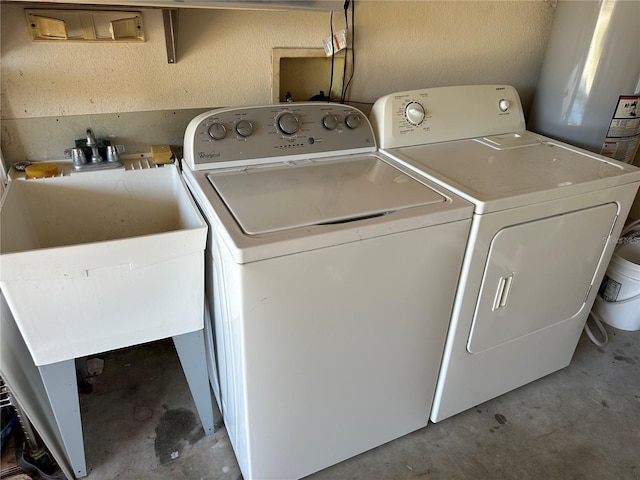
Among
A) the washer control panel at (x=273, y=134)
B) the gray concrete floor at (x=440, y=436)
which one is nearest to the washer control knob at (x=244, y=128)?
the washer control panel at (x=273, y=134)

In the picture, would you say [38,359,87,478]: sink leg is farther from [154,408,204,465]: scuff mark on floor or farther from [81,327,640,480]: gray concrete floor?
[154,408,204,465]: scuff mark on floor

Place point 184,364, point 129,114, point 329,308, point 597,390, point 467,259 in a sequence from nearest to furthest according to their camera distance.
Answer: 1. point 329,308
2. point 467,259
3. point 184,364
4. point 129,114
5. point 597,390

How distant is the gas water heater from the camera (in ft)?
5.64

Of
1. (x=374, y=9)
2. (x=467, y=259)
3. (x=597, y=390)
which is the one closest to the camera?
(x=467, y=259)

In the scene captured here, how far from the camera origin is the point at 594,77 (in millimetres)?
1804

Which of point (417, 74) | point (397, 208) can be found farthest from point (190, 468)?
point (417, 74)

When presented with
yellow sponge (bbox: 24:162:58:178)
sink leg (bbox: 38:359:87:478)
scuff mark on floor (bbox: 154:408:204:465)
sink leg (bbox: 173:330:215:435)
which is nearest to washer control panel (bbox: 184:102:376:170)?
yellow sponge (bbox: 24:162:58:178)

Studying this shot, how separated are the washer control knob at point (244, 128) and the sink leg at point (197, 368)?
2.01ft

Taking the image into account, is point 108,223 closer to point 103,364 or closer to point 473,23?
point 103,364

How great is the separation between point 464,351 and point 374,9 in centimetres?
126

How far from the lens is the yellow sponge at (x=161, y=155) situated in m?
1.54

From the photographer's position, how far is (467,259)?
131cm

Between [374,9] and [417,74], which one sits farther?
[417,74]

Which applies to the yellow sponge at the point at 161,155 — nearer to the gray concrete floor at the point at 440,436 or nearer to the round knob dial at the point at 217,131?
the round knob dial at the point at 217,131
